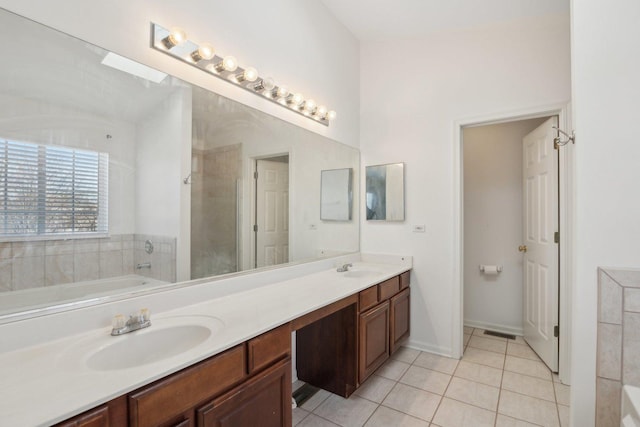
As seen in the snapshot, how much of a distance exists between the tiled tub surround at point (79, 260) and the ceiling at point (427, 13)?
233cm

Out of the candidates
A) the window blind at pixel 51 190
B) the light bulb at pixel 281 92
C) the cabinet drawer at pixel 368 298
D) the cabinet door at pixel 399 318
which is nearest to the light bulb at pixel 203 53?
the light bulb at pixel 281 92

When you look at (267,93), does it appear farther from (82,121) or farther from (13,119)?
(13,119)

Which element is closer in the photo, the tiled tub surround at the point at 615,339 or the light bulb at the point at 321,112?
the tiled tub surround at the point at 615,339

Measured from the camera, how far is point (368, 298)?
2.04m

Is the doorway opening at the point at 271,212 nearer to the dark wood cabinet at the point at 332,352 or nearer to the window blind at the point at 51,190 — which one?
the dark wood cabinet at the point at 332,352

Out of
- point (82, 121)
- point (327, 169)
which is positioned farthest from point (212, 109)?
point (327, 169)

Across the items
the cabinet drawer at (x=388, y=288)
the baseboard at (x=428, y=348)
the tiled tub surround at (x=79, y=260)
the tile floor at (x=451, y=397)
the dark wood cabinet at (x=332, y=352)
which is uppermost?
the tiled tub surround at (x=79, y=260)

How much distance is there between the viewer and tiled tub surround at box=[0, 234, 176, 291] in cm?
101

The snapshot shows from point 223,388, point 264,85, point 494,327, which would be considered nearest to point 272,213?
point 264,85

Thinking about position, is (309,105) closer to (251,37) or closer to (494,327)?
(251,37)

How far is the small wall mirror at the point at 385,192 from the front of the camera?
2807 mm

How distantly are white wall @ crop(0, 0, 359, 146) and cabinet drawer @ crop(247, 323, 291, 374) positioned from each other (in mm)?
1282

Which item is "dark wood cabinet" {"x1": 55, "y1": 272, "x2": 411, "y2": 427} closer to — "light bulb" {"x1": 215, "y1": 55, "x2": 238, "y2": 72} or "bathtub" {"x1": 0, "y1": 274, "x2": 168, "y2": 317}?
"bathtub" {"x1": 0, "y1": 274, "x2": 168, "y2": 317}

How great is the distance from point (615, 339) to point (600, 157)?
2.65 feet
